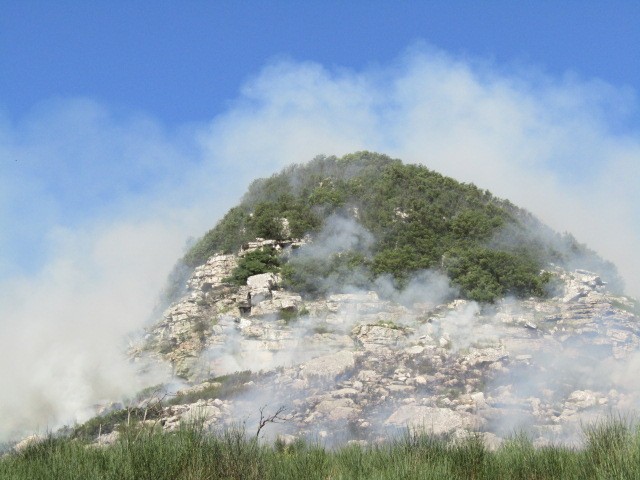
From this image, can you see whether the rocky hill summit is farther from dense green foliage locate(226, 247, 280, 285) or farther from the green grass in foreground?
the green grass in foreground

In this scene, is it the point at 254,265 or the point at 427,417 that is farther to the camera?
the point at 254,265

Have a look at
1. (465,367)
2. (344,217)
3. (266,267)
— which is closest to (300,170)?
(344,217)

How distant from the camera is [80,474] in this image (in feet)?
22.8

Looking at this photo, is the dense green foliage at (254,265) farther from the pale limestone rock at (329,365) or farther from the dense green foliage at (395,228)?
the pale limestone rock at (329,365)

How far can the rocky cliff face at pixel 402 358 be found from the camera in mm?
14859

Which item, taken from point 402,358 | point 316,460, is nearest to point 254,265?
point 402,358

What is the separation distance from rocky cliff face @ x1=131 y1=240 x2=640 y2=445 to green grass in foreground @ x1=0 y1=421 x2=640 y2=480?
258cm

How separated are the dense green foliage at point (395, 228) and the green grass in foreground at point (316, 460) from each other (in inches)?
585

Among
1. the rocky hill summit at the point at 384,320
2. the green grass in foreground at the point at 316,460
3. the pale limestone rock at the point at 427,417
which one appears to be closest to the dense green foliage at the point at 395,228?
the rocky hill summit at the point at 384,320

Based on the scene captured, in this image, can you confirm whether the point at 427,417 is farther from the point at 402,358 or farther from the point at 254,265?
the point at 254,265

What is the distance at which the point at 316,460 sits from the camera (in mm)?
8805

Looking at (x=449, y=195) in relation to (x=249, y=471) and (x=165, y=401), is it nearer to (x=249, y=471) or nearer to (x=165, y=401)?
(x=165, y=401)

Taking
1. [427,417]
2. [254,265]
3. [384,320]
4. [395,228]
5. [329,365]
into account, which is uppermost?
[395,228]

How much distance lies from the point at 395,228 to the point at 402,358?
1045cm
